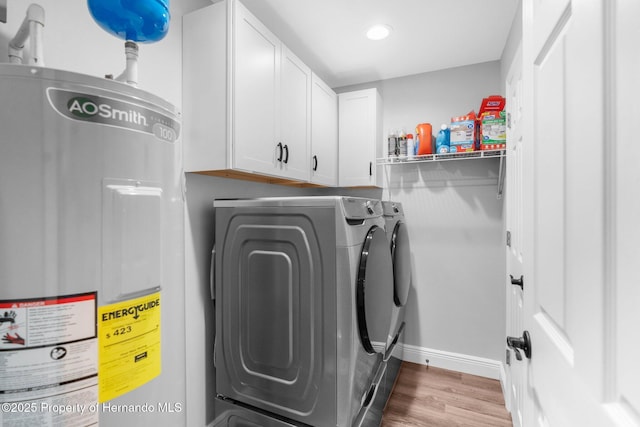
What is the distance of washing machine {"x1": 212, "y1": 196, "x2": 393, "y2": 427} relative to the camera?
1.35 metres

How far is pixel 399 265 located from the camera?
7.41 ft

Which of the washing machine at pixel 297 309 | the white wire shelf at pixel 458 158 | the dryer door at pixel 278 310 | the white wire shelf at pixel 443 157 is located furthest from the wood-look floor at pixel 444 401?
the white wire shelf at pixel 443 157

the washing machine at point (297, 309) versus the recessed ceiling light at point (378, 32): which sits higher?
the recessed ceiling light at point (378, 32)

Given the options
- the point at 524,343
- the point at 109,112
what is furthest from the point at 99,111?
the point at 524,343

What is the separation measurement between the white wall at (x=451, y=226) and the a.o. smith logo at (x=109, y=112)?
98.5 inches

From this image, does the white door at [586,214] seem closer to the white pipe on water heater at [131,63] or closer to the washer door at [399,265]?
the white pipe on water heater at [131,63]

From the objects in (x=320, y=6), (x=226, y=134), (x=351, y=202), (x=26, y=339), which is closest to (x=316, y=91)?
(x=320, y=6)

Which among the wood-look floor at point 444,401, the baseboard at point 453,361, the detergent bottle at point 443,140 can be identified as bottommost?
the wood-look floor at point 444,401

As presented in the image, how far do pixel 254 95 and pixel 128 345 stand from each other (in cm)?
143

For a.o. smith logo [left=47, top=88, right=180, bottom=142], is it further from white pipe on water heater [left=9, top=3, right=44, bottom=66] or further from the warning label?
the warning label

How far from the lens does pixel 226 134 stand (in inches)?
59.8

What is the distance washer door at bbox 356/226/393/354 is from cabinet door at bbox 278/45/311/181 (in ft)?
2.64

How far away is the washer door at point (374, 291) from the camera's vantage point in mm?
1414

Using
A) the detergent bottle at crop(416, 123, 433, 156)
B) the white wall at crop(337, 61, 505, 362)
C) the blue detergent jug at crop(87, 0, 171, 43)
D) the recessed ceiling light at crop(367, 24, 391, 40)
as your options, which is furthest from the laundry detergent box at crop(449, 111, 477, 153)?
the blue detergent jug at crop(87, 0, 171, 43)
